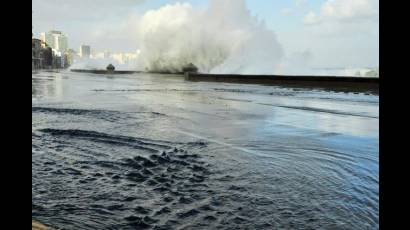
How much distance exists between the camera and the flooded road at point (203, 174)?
3.93 meters

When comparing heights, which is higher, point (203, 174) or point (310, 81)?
point (310, 81)

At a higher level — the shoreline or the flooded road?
the shoreline

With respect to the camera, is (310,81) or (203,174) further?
(310,81)

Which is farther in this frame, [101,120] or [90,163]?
[101,120]

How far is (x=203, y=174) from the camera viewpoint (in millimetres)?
5547

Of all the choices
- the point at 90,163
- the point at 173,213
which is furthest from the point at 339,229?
the point at 90,163

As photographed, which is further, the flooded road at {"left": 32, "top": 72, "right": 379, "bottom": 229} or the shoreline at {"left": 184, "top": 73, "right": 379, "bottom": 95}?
→ the shoreline at {"left": 184, "top": 73, "right": 379, "bottom": 95}

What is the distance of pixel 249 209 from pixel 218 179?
4.01 ft

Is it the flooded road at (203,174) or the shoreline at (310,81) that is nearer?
the flooded road at (203,174)

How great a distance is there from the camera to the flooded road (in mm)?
3926

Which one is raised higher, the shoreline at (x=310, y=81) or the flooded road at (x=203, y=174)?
the shoreline at (x=310, y=81)
